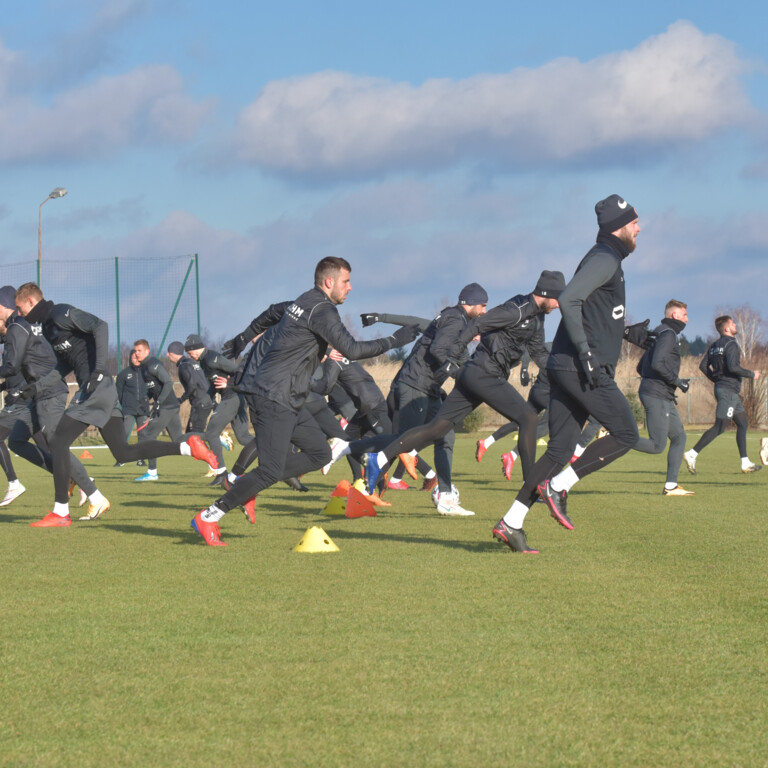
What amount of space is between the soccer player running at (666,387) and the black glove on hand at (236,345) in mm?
4715

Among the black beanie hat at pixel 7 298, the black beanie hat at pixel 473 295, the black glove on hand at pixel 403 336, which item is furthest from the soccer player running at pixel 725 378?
the black beanie hat at pixel 7 298

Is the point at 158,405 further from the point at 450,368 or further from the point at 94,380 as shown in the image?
the point at 450,368

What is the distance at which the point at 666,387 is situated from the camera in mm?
12531

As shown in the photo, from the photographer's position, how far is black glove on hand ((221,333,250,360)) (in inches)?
401

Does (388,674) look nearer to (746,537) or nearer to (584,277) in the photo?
(584,277)

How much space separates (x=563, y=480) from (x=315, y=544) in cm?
181

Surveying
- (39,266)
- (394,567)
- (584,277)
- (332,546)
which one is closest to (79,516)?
(332,546)

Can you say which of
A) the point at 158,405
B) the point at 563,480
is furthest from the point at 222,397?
the point at 563,480

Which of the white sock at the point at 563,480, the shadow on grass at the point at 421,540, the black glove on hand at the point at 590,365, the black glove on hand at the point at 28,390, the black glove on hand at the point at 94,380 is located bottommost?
the shadow on grass at the point at 421,540

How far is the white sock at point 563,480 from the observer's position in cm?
751

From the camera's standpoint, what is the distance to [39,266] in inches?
1203

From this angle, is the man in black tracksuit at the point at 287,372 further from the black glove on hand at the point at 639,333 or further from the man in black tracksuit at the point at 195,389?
the man in black tracksuit at the point at 195,389

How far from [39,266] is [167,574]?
25.7m

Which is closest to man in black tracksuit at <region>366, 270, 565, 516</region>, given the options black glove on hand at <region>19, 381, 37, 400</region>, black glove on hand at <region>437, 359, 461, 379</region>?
black glove on hand at <region>437, 359, 461, 379</region>
